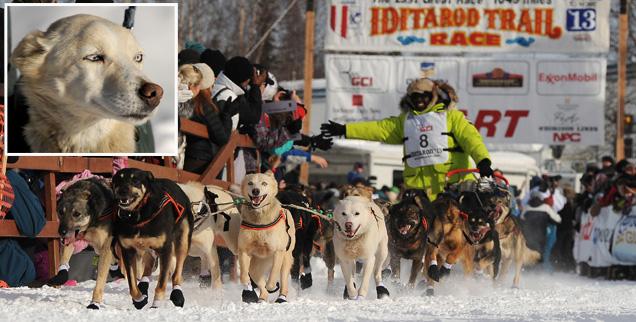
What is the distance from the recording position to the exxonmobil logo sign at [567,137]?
17688 mm

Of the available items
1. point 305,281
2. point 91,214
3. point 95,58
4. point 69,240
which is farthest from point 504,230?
point 95,58

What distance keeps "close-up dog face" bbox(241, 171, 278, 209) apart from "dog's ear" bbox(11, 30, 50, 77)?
2.94 meters

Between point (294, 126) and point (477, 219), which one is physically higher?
point (294, 126)

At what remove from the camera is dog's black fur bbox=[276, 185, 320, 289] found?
7688 mm

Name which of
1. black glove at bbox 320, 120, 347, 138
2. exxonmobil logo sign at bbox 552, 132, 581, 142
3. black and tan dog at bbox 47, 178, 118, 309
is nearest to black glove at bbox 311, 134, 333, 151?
black glove at bbox 320, 120, 347, 138

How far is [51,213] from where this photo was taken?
23.4 ft

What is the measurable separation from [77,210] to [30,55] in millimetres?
2398

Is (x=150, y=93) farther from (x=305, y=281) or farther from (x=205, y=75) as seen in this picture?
(x=305, y=281)

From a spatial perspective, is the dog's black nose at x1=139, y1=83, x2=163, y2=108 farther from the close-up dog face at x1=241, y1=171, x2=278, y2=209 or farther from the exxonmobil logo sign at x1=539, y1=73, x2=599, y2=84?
the exxonmobil logo sign at x1=539, y1=73, x2=599, y2=84

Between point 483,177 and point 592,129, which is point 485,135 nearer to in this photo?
point 592,129

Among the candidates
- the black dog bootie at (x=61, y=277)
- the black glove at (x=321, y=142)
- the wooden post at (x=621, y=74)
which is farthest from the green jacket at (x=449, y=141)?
the wooden post at (x=621, y=74)

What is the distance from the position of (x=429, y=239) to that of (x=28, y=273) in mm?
2737

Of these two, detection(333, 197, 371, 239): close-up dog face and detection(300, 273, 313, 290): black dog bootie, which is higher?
detection(333, 197, 371, 239): close-up dog face

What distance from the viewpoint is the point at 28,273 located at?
6.99 metres
